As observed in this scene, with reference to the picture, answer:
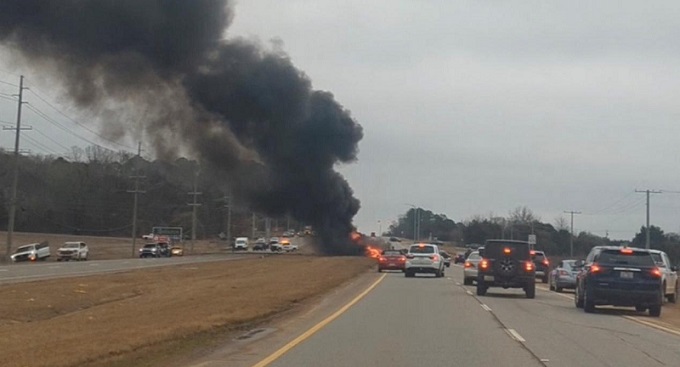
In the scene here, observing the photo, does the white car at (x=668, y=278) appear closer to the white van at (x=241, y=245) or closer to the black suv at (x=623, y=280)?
the black suv at (x=623, y=280)

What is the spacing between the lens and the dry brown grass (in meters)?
14.6

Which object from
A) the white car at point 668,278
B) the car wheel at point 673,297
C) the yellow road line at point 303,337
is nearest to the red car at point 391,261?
the car wheel at point 673,297

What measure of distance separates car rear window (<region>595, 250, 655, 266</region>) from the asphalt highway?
1.49m

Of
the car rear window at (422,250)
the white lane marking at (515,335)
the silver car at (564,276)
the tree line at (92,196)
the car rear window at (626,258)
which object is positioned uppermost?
the tree line at (92,196)

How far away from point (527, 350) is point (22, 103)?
66.7 meters

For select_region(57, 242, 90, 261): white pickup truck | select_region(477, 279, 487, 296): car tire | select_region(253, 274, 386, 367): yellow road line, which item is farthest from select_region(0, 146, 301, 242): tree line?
select_region(253, 274, 386, 367): yellow road line

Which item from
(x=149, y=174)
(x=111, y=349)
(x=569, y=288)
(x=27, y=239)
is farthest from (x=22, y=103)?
(x=111, y=349)

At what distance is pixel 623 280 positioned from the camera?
25.5 metres

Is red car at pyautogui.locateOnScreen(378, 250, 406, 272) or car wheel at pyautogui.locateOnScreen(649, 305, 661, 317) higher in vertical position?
red car at pyautogui.locateOnScreen(378, 250, 406, 272)

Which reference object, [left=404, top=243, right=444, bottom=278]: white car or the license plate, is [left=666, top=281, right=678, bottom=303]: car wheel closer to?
the license plate

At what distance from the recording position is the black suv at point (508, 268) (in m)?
33.1

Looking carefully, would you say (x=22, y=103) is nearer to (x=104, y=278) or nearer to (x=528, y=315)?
(x=104, y=278)

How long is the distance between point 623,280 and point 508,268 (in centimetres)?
781

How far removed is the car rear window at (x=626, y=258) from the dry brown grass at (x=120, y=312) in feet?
29.5
